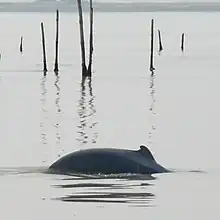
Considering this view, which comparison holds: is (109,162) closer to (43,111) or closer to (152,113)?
(152,113)

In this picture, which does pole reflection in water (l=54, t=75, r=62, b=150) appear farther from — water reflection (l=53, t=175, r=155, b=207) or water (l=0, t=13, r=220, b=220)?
water reflection (l=53, t=175, r=155, b=207)

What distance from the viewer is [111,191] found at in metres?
15.3

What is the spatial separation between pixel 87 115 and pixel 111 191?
14.6 m

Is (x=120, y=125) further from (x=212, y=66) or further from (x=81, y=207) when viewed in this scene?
(x=212, y=66)

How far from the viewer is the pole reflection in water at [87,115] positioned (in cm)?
2396

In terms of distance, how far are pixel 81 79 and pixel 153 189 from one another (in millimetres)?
30782

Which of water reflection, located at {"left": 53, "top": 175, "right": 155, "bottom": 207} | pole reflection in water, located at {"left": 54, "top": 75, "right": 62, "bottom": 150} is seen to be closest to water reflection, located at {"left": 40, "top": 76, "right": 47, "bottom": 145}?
pole reflection in water, located at {"left": 54, "top": 75, "right": 62, "bottom": 150}

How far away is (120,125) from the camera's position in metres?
26.4

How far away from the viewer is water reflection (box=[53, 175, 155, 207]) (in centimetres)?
1460

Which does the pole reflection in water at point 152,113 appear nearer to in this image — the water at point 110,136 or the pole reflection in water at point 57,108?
the water at point 110,136

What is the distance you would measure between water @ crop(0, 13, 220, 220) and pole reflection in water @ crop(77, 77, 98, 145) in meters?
0.03

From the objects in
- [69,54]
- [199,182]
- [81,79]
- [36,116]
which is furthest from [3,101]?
[69,54]

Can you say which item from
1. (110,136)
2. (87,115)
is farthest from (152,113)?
(110,136)

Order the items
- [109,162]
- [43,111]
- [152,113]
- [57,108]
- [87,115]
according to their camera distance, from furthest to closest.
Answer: [57,108] < [43,111] < [152,113] < [87,115] < [109,162]
